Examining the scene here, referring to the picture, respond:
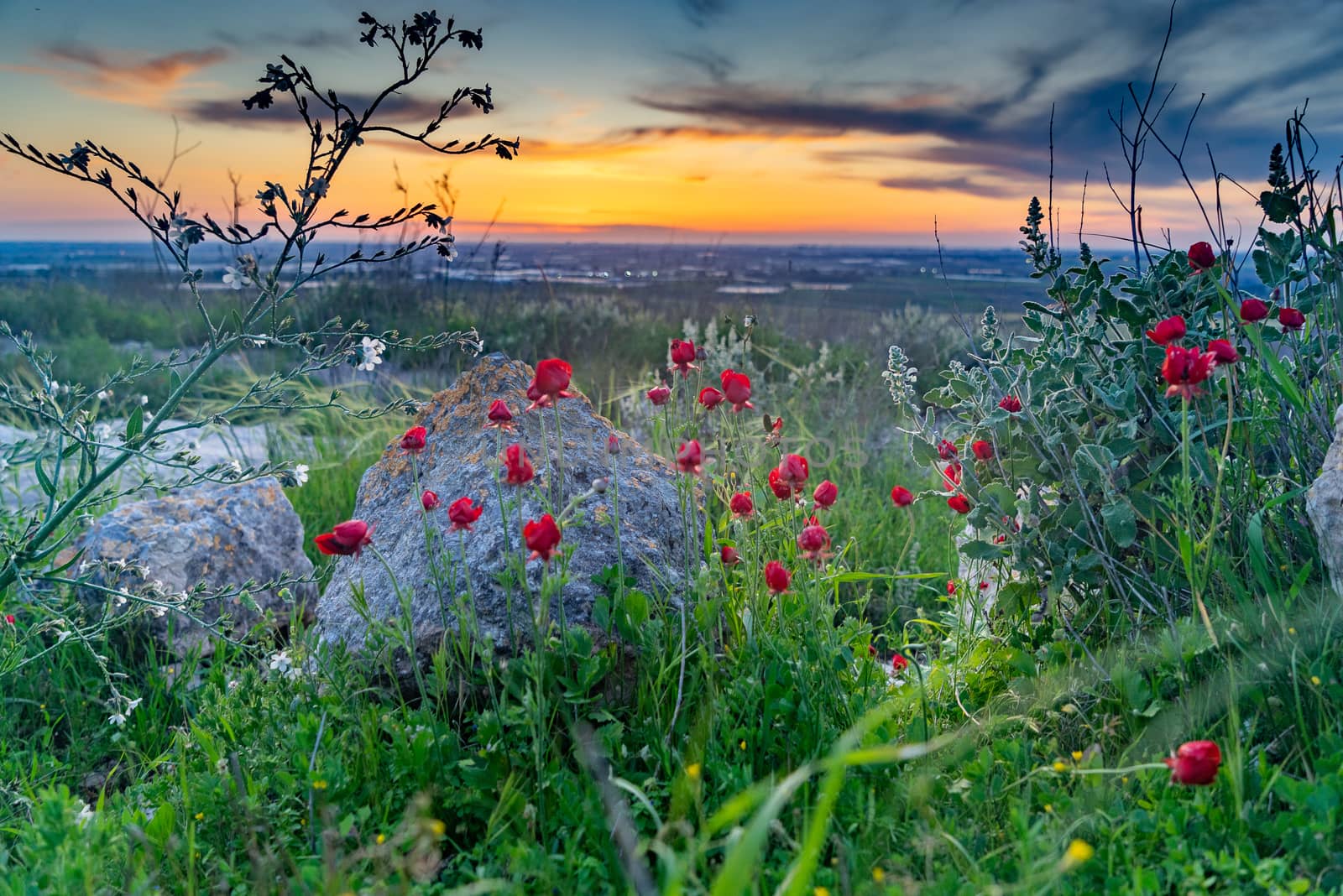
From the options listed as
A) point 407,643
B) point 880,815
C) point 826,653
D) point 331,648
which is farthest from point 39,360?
point 880,815

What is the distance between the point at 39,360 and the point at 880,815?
120 inches

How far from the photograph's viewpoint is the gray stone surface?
2.18m

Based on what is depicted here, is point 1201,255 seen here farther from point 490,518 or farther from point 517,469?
point 490,518

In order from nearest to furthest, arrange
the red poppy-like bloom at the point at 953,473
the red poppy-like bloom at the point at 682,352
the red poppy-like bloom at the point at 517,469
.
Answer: the red poppy-like bloom at the point at 517,469
the red poppy-like bloom at the point at 682,352
the red poppy-like bloom at the point at 953,473

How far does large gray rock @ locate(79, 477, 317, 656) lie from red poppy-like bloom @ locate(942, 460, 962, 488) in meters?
2.69

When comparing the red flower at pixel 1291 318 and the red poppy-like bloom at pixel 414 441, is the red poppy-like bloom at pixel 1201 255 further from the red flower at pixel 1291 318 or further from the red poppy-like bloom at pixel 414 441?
the red poppy-like bloom at pixel 414 441

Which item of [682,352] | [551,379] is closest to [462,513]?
[551,379]

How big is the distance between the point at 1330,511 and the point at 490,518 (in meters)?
2.34

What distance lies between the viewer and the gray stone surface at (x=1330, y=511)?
2.18 m

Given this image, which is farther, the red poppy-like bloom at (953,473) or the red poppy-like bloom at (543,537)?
the red poppy-like bloom at (953,473)

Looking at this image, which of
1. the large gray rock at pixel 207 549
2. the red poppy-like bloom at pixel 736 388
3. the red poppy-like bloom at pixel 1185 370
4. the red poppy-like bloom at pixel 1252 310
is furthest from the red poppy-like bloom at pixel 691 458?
the large gray rock at pixel 207 549

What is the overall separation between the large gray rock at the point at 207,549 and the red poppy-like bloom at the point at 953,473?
2691 mm

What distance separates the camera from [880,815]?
1.94 metres

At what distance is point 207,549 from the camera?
13.3ft
